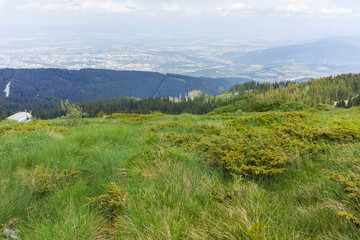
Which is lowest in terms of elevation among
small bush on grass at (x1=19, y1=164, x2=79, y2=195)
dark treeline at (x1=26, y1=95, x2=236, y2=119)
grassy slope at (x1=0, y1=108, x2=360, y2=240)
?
dark treeline at (x1=26, y1=95, x2=236, y2=119)

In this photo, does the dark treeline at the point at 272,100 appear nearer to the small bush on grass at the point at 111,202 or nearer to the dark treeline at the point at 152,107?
the dark treeline at the point at 152,107

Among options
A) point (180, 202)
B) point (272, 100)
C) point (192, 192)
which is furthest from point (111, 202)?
point (272, 100)

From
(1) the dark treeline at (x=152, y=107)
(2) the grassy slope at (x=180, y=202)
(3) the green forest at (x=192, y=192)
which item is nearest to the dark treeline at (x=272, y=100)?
(1) the dark treeline at (x=152, y=107)

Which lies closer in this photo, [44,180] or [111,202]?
[111,202]

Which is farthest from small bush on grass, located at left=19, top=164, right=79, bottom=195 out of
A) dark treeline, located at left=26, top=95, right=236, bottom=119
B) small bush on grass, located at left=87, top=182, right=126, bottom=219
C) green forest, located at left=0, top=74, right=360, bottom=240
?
dark treeline, located at left=26, top=95, right=236, bottom=119

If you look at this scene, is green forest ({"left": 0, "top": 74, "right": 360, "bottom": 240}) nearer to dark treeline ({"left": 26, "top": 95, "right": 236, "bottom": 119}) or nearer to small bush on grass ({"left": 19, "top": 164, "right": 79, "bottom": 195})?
small bush on grass ({"left": 19, "top": 164, "right": 79, "bottom": 195})

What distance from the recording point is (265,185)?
3410 millimetres

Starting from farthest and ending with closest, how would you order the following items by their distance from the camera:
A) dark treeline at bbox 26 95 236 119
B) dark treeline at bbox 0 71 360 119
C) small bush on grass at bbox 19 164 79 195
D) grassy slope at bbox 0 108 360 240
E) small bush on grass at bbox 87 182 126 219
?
1. dark treeline at bbox 26 95 236 119
2. dark treeline at bbox 0 71 360 119
3. small bush on grass at bbox 19 164 79 195
4. small bush on grass at bbox 87 182 126 219
5. grassy slope at bbox 0 108 360 240

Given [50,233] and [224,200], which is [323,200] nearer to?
[224,200]

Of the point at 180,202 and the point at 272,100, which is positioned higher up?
the point at 180,202

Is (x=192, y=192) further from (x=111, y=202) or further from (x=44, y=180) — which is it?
(x=44, y=180)

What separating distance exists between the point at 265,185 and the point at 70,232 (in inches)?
114

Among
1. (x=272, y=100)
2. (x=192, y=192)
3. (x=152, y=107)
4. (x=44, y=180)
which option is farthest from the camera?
(x=152, y=107)

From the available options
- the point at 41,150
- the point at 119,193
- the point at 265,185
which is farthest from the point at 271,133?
the point at 41,150
